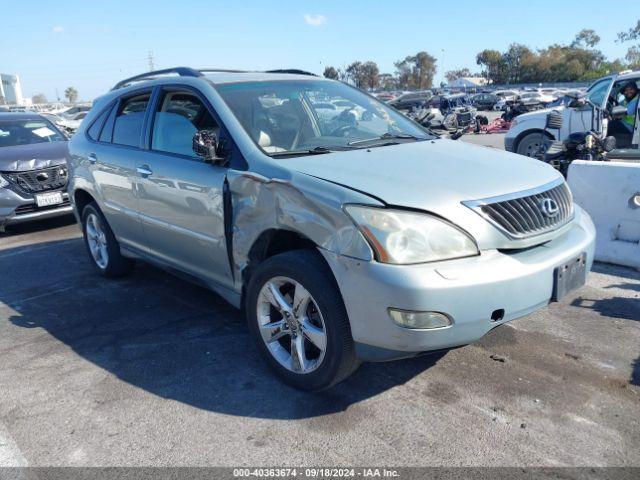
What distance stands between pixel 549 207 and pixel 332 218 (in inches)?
48.8

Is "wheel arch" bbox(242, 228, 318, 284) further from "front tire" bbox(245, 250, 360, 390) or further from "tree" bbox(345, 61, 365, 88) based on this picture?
"tree" bbox(345, 61, 365, 88)

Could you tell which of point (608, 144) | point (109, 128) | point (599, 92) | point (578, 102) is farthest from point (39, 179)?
point (599, 92)

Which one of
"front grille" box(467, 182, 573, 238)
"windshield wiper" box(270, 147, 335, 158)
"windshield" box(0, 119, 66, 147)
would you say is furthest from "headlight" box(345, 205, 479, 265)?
"windshield" box(0, 119, 66, 147)

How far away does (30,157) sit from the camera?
8.05 m

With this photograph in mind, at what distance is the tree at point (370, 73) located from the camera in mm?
120250

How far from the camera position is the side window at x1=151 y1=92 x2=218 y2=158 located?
3.85 metres

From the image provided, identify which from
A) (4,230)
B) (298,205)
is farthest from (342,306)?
(4,230)

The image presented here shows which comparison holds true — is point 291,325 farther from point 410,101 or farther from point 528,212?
point 410,101

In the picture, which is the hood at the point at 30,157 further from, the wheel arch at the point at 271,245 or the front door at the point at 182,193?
the wheel arch at the point at 271,245

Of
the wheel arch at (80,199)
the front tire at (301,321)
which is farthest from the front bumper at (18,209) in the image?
the front tire at (301,321)

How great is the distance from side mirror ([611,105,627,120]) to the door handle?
8352mm

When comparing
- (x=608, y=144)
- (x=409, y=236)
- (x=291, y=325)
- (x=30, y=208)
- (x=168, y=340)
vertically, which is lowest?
(x=168, y=340)


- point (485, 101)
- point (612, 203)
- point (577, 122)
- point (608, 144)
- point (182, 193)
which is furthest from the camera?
point (485, 101)

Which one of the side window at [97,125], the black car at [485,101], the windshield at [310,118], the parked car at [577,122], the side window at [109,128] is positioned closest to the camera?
the windshield at [310,118]
